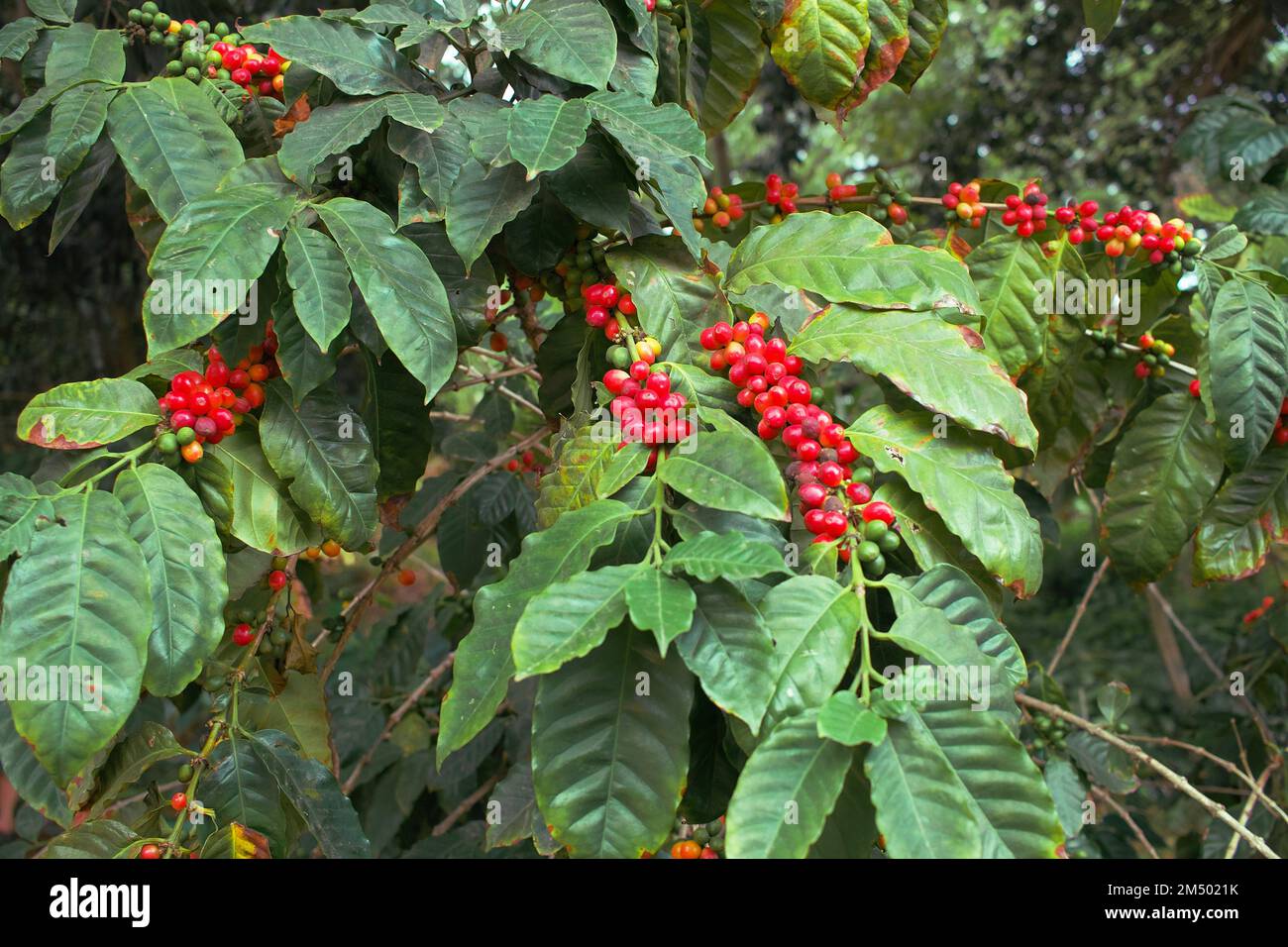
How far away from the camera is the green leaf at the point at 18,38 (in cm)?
140

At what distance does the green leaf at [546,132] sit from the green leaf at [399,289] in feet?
0.60

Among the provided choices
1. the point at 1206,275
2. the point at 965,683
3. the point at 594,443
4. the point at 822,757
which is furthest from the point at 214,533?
the point at 1206,275

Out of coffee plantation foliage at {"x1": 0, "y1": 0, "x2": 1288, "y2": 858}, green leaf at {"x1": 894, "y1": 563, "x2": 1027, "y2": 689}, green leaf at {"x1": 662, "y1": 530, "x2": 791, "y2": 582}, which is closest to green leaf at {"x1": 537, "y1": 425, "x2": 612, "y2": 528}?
coffee plantation foliage at {"x1": 0, "y1": 0, "x2": 1288, "y2": 858}

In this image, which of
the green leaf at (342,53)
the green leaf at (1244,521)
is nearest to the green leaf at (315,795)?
the green leaf at (342,53)

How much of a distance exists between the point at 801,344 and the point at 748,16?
770 millimetres

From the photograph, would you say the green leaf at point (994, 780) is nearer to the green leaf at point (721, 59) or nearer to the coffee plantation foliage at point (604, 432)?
the coffee plantation foliage at point (604, 432)

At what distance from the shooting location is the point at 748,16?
66.5 inches

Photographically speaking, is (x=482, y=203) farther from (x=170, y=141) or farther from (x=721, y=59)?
(x=721, y=59)

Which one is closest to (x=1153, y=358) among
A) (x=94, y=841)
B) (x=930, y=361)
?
(x=930, y=361)

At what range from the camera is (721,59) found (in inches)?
68.0

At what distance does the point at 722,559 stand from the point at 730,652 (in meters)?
0.09

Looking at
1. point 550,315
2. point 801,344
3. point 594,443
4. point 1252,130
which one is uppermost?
point 1252,130

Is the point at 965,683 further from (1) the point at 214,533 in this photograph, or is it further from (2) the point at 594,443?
(1) the point at 214,533

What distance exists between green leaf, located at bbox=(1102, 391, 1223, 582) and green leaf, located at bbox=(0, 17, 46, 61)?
1.76 m
